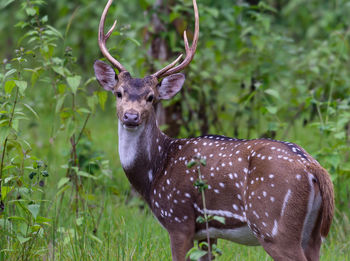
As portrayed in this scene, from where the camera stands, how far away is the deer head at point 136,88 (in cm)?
453

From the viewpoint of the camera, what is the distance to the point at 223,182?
415 centimetres

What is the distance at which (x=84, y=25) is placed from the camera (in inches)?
488

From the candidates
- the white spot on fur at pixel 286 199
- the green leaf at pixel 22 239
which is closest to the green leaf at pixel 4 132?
the green leaf at pixel 22 239

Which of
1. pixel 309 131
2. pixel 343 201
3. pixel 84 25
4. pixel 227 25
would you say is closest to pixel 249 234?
pixel 343 201

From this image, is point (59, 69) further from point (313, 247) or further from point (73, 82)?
point (313, 247)

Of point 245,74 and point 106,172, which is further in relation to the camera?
point 245,74

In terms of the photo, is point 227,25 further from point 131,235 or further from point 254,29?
point 131,235

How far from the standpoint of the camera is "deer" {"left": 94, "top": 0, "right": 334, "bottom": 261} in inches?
150

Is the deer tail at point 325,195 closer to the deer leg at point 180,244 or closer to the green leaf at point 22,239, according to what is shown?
the deer leg at point 180,244

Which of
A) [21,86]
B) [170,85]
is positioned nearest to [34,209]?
[21,86]

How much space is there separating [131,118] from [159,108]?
2899mm

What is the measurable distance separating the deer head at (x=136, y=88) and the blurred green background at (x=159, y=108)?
327 mm

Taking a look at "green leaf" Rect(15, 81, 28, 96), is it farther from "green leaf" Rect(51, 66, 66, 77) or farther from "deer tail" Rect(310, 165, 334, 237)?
"deer tail" Rect(310, 165, 334, 237)

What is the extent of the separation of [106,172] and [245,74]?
2412 millimetres
